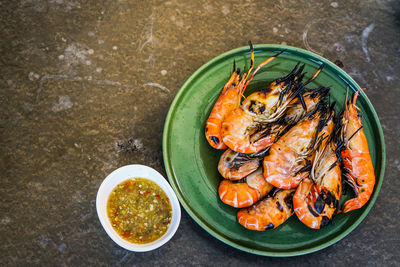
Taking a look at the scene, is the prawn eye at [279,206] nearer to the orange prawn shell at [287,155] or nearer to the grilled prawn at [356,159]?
the orange prawn shell at [287,155]

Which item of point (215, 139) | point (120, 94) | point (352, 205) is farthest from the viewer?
point (120, 94)

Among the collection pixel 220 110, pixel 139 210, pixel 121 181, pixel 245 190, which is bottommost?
pixel 139 210

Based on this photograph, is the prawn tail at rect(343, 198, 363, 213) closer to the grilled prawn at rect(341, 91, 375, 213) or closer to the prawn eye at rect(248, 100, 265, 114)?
the grilled prawn at rect(341, 91, 375, 213)

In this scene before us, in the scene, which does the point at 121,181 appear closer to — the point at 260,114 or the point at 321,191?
the point at 260,114

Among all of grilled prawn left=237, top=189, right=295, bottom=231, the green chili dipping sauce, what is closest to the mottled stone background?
the green chili dipping sauce

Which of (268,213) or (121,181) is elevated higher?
(268,213)

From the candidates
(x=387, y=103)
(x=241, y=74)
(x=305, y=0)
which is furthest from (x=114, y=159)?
(x=387, y=103)

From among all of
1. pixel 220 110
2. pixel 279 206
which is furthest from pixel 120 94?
pixel 279 206
